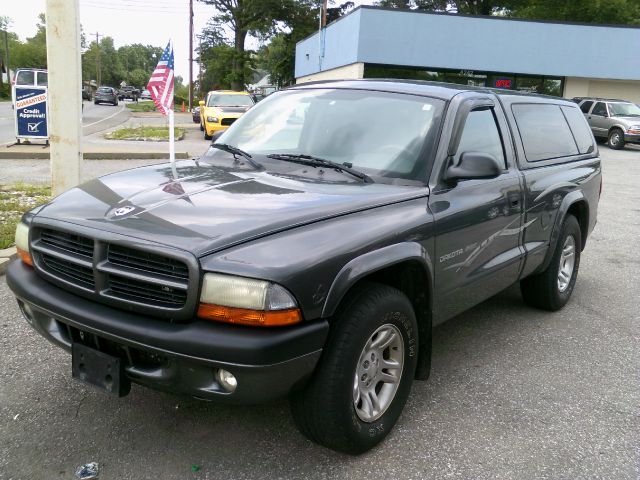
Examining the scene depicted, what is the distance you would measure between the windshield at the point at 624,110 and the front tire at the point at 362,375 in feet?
73.8

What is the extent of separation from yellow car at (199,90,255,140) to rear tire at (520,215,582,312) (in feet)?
46.4

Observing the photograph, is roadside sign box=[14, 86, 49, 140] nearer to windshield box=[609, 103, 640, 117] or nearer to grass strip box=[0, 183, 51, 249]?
grass strip box=[0, 183, 51, 249]

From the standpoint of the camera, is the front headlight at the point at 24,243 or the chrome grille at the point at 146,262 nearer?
the chrome grille at the point at 146,262

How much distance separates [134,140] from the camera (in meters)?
17.8

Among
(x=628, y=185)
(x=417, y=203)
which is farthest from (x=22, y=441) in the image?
(x=628, y=185)

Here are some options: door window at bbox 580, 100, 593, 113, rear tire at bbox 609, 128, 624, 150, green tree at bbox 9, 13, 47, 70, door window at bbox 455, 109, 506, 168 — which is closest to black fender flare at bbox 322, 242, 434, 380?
door window at bbox 455, 109, 506, 168

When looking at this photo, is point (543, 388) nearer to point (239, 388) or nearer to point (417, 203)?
point (417, 203)

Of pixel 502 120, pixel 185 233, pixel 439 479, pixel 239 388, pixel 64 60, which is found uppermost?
pixel 64 60

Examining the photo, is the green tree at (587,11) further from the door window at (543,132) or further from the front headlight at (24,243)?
the front headlight at (24,243)

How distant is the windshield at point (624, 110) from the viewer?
22.0 meters

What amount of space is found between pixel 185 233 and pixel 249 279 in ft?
1.17

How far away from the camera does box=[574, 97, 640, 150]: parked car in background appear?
2106 centimetres

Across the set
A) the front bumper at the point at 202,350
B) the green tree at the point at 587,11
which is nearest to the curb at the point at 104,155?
the front bumper at the point at 202,350

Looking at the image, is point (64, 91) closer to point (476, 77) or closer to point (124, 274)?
point (124, 274)
